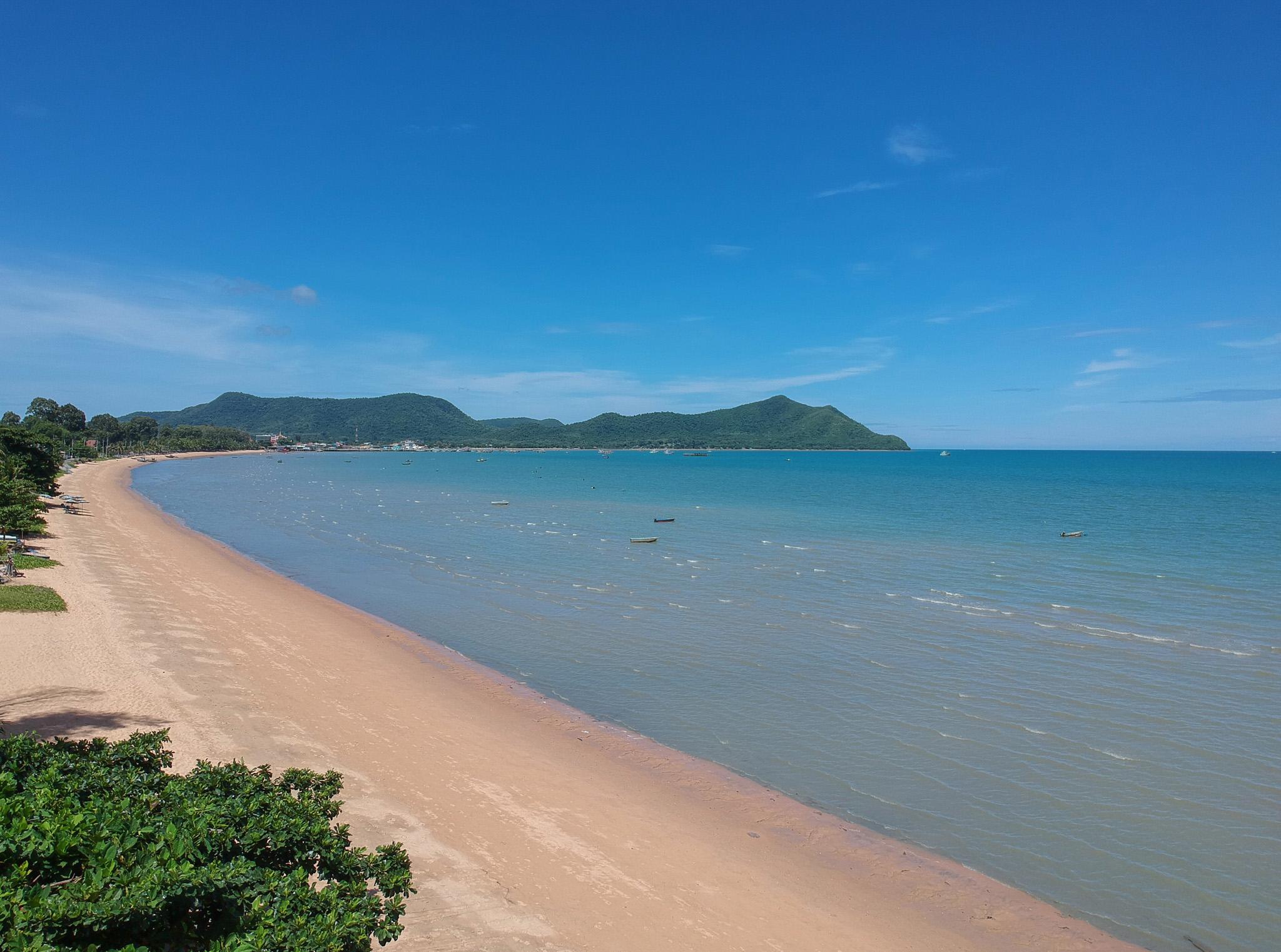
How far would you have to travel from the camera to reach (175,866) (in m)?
4.19

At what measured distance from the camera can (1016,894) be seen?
8.36 m

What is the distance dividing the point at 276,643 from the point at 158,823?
551 inches

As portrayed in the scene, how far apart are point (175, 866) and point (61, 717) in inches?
369

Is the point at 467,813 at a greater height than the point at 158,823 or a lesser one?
lesser

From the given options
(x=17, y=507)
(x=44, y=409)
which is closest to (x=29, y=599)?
(x=17, y=507)

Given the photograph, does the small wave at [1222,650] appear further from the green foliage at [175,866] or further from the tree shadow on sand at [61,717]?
the tree shadow on sand at [61,717]

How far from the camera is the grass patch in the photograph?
Answer: 1727cm

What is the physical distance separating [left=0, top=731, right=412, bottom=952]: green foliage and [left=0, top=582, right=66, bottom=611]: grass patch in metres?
15.0

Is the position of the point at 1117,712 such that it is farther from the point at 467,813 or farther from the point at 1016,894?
the point at 467,813

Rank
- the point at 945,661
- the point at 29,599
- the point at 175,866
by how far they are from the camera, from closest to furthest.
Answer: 1. the point at 175,866
2. the point at 945,661
3. the point at 29,599

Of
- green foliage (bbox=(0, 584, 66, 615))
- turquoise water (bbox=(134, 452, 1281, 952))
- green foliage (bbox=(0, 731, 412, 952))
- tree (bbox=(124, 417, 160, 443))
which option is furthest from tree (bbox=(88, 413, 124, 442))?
green foliage (bbox=(0, 731, 412, 952))

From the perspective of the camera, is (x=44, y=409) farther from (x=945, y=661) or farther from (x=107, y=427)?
(x=945, y=661)

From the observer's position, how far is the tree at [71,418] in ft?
448

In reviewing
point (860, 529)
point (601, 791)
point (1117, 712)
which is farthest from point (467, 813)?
point (860, 529)
